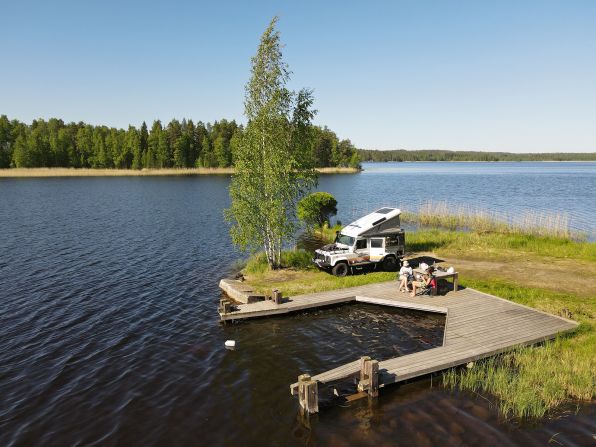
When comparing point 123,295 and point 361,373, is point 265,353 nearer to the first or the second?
point 361,373

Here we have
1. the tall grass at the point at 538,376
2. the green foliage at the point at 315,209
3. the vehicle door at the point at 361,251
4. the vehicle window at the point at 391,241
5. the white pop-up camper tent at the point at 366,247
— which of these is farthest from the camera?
the green foliage at the point at 315,209

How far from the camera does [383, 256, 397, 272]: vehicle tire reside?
2514cm

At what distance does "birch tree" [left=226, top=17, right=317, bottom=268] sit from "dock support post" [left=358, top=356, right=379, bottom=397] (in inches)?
539

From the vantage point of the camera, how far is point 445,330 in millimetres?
16531

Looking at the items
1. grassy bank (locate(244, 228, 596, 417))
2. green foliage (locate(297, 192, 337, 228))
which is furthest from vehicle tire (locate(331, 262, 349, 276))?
green foliage (locate(297, 192, 337, 228))

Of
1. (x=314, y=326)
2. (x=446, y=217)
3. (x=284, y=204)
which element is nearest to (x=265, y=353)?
(x=314, y=326)

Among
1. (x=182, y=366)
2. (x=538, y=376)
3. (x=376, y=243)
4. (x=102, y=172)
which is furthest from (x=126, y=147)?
(x=538, y=376)

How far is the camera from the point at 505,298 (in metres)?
20.0

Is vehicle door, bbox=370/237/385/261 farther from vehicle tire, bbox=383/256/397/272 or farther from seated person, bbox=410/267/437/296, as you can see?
seated person, bbox=410/267/437/296

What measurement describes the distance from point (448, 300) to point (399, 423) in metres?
9.84

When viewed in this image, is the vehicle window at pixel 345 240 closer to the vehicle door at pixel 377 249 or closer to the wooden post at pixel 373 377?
the vehicle door at pixel 377 249

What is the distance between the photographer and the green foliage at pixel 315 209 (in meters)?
37.3

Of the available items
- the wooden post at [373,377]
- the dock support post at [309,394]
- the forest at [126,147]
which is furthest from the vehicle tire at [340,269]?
the forest at [126,147]

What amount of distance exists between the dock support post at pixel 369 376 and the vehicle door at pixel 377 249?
41.5 feet
